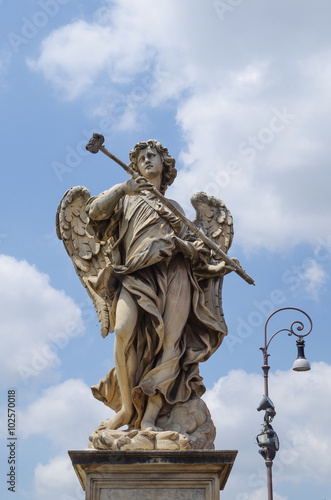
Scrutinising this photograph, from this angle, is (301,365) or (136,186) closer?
(136,186)

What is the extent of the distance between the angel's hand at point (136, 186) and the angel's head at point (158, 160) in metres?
0.61

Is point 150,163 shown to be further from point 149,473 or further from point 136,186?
point 149,473

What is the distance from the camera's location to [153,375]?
31.9 ft

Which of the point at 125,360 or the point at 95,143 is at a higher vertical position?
the point at 95,143

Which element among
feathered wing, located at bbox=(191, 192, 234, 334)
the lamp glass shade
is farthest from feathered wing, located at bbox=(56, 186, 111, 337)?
the lamp glass shade

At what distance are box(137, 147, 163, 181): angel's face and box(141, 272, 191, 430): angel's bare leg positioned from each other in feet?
4.31

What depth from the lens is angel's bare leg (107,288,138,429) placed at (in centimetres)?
966

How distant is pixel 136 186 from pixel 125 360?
77.3 inches

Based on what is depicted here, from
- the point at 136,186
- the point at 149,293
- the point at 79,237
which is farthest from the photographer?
the point at 79,237

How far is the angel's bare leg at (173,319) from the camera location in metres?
9.62

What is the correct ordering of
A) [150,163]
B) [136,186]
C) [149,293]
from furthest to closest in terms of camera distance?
[150,163]
[136,186]
[149,293]

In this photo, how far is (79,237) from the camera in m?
11.0

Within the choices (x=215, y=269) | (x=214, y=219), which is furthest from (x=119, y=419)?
(x=214, y=219)

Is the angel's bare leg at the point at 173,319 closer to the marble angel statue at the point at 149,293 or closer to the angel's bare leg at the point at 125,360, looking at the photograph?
the marble angel statue at the point at 149,293
